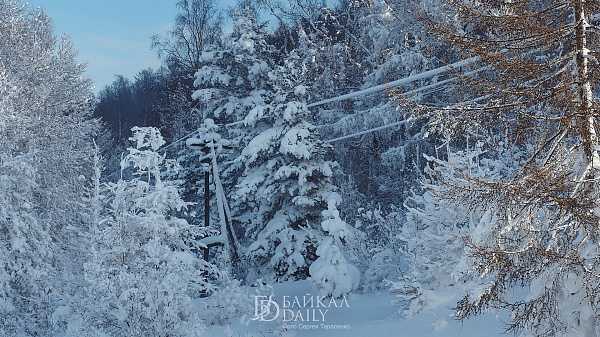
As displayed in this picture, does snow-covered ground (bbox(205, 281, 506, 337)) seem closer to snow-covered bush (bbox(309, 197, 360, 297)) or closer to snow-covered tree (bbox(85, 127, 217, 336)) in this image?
snow-covered bush (bbox(309, 197, 360, 297))

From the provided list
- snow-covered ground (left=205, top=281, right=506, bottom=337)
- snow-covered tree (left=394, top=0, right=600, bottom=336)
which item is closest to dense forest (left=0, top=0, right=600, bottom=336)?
snow-covered tree (left=394, top=0, right=600, bottom=336)

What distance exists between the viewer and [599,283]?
4.93m

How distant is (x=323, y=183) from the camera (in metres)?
14.1

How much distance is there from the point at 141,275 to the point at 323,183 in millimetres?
6852

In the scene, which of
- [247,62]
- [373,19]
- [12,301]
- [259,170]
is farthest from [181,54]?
[12,301]

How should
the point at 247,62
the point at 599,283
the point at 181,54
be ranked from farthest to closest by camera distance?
the point at 181,54 → the point at 247,62 → the point at 599,283

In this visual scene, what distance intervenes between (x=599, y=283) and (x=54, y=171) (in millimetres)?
15520

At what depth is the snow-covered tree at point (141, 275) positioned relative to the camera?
7914 mm

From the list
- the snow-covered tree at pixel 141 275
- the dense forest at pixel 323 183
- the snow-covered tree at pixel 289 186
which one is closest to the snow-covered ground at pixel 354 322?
the dense forest at pixel 323 183

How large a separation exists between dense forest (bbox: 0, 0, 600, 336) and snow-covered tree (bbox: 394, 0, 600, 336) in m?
0.02

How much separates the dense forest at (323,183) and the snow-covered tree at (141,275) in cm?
4

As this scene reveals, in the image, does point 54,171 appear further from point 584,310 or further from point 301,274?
point 584,310

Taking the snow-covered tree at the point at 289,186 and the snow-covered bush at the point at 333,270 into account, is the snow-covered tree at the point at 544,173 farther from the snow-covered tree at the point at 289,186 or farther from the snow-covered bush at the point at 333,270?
the snow-covered tree at the point at 289,186

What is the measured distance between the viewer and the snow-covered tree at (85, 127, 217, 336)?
7914 millimetres
